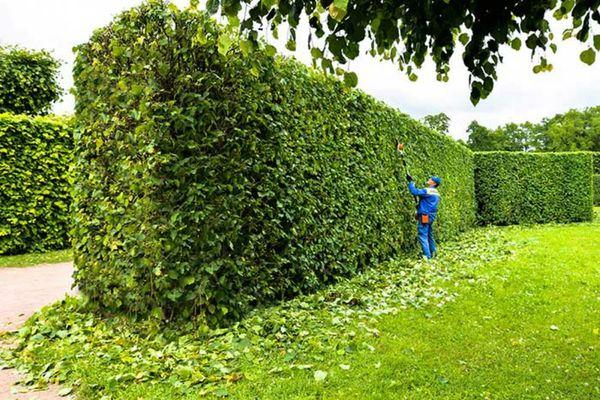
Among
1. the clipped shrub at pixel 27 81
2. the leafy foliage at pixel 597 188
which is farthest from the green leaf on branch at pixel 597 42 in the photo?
the leafy foliage at pixel 597 188

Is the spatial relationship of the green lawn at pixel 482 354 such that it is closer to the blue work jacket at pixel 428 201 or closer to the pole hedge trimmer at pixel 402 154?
the blue work jacket at pixel 428 201

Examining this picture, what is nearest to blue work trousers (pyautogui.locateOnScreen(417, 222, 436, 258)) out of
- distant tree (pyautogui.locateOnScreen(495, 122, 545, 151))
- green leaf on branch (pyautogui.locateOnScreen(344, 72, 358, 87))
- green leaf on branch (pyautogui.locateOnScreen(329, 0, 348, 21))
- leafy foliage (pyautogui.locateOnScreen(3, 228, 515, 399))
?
leafy foliage (pyautogui.locateOnScreen(3, 228, 515, 399))

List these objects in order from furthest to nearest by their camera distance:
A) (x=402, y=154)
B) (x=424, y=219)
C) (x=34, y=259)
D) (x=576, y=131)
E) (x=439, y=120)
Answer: (x=439, y=120) < (x=576, y=131) < (x=34, y=259) < (x=402, y=154) < (x=424, y=219)

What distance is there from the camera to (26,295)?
7254mm

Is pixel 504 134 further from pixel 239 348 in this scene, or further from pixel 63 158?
pixel 239 348

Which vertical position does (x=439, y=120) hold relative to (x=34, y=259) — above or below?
above

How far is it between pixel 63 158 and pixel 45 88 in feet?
16.9

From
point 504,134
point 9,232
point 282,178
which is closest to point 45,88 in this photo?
point 9,232

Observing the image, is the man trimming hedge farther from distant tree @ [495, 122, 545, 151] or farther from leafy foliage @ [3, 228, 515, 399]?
distant tree @ [495, 122, 545, 151]

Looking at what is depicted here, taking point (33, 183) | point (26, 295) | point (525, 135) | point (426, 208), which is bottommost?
point (26, 295)

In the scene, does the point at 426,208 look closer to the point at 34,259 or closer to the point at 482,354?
the point at 482,354

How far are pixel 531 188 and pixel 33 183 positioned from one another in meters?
18.0

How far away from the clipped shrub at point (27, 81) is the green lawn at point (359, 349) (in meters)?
12.1

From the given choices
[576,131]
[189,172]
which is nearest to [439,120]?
[576,131]
